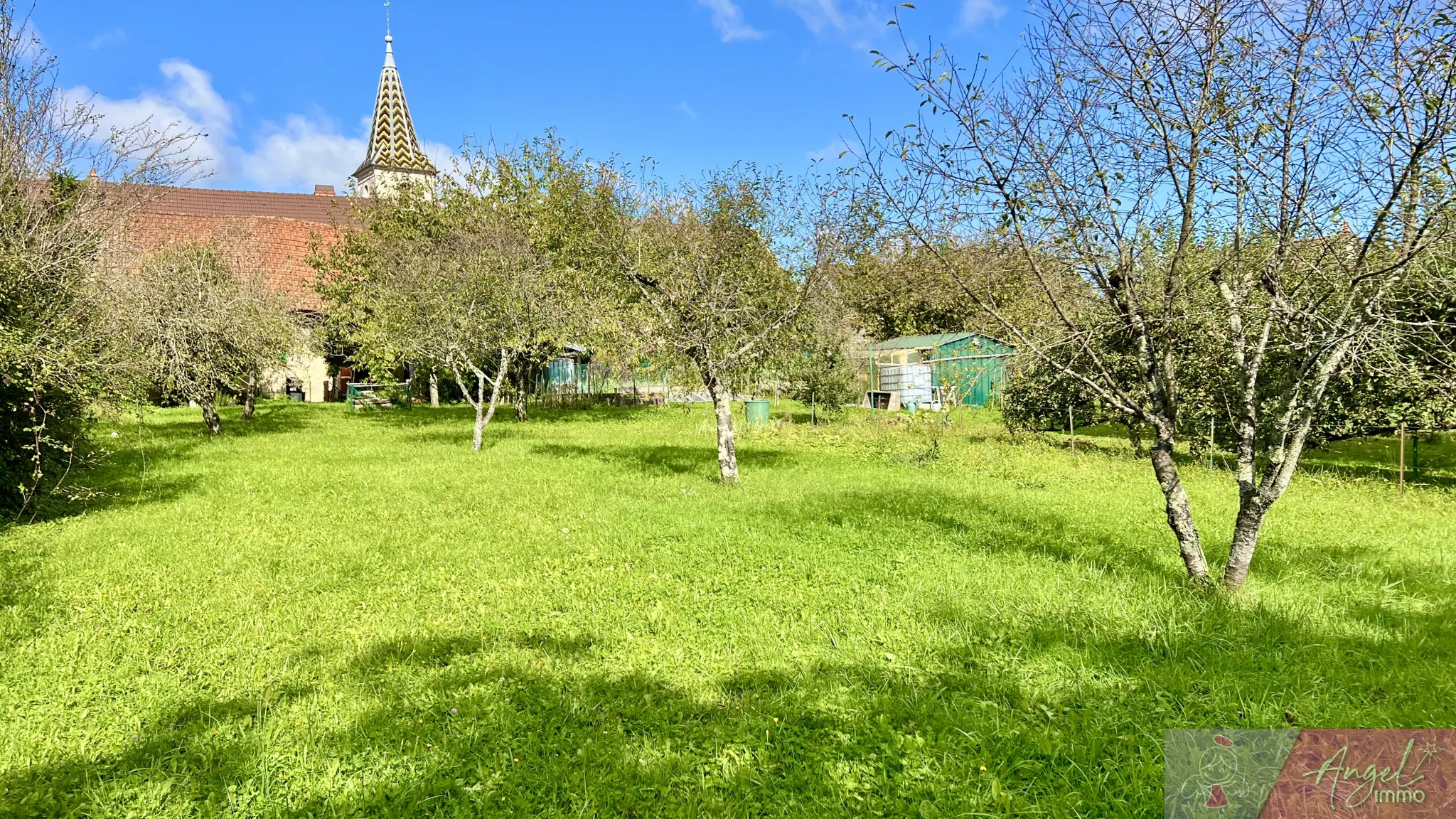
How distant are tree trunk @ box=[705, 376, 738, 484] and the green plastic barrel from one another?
920 centimetres

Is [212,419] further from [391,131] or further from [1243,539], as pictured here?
[391,131]

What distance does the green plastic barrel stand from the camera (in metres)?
20.4

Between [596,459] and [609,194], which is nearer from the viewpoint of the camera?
[609,194]

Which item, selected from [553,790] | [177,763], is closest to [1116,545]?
[553,790]

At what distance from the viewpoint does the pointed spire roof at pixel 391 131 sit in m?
42.0

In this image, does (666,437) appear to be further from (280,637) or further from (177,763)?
(177,763)

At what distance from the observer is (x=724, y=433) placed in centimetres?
1087

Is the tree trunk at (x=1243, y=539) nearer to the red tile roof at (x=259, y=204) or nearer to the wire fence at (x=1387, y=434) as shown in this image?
the wire fence at (x=1387, y=434)

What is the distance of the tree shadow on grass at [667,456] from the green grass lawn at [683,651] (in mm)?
3068

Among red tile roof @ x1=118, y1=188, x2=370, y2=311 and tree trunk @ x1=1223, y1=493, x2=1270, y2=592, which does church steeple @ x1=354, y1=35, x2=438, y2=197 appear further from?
tree trunk @ x1=1223, y1=493, x2=1270, y2=592

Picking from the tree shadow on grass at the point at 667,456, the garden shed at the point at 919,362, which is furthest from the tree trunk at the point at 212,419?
the garden shed at the point at 919,362

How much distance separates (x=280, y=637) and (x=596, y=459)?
8.31 meters

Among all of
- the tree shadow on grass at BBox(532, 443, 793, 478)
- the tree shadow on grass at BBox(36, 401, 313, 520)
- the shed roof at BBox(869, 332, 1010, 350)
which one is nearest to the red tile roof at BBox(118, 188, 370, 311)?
the tree shadow on grass at BBox(36, 401, 313, 520)

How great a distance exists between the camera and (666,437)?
17.5 m
